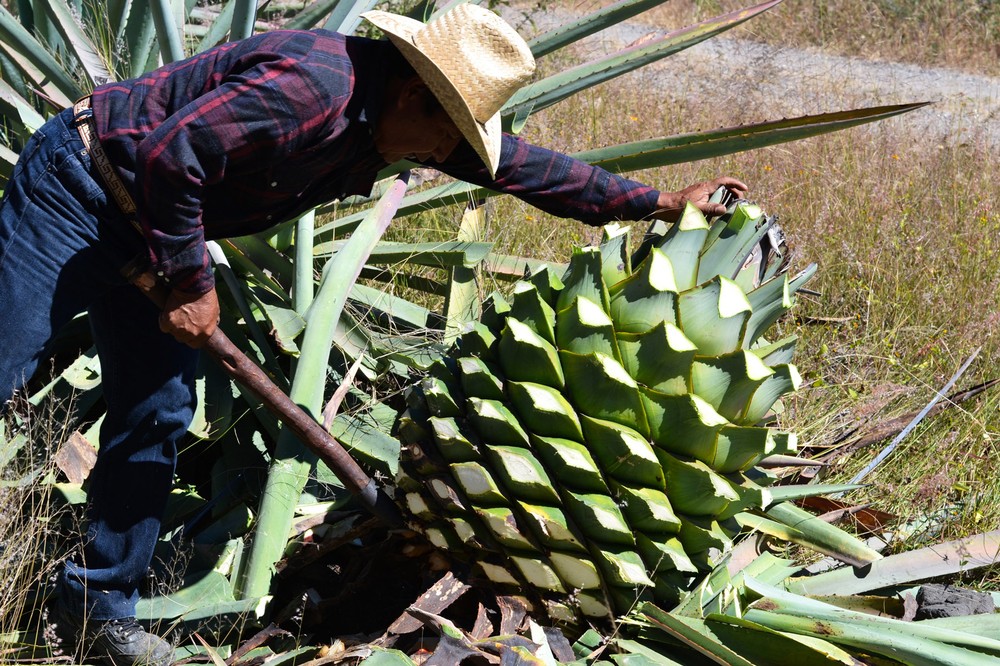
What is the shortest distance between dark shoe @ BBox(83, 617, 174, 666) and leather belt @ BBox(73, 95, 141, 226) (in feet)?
3.10

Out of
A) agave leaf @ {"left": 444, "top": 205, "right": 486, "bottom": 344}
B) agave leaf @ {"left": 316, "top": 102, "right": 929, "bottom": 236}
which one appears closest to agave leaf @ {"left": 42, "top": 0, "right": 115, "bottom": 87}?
agave leaf @ {"left": 316, "top": 102, "right": 929, "bottom": 236}

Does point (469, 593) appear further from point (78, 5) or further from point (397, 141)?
point (78, 5)

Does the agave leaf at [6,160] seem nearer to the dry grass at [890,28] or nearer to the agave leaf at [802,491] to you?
the agave leaf at [802,491]

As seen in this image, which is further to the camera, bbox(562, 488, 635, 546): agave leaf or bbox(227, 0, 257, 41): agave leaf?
bbox(227, 0, 257, 41): agave leaf

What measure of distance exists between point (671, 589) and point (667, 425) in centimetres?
38

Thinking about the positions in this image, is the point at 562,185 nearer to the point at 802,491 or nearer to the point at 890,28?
the point at 802,491

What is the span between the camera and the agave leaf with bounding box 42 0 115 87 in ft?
9.98

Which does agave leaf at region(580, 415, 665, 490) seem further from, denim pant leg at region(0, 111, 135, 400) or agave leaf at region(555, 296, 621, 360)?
denim pant leg at region(0, 111, 135, 400)

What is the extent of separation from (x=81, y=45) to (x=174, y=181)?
170cm

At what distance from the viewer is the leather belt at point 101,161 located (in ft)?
6.36

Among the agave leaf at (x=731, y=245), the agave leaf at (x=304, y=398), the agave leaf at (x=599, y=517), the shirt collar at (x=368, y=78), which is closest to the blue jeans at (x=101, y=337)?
the agave leaf at (x=304, y=398)

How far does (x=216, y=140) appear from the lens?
174cm

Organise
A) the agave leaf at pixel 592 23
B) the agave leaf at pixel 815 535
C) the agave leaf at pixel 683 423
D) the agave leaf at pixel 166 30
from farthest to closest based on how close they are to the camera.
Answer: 1. the agave leaf at pixel 592 23
2. the agave leaf at pixel 166 30
3. the agave leaf at pixel 815 535
4. the agave leaf at pixel 683 423

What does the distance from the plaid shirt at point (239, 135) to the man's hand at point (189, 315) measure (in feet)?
0.11
